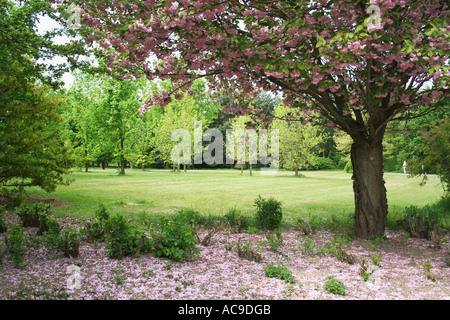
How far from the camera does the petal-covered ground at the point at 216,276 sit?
4.12 metres

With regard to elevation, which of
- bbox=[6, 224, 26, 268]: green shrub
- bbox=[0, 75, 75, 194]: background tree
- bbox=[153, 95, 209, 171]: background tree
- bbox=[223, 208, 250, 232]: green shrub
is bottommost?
bbox=[223, 208, 250, 232]: green shrub

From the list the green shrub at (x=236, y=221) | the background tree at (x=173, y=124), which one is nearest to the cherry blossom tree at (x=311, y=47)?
the green shrub at (x=236, y=221)

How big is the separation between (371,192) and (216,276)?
176 inches

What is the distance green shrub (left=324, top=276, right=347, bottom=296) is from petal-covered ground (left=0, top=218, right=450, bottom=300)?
62 mm

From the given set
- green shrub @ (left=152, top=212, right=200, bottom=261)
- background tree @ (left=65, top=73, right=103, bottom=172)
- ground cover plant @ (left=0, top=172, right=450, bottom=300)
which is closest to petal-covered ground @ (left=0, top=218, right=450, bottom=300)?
ground cover plant @ (left=0, top=172, right=450, bottom=300)

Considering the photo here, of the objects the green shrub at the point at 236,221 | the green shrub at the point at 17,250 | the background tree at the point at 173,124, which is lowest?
the green shrub at the point at 236,221

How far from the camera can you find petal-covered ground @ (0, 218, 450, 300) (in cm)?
412

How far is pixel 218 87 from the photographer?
29.7 ft

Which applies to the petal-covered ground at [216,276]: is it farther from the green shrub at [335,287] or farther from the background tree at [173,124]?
the background tree at [173,124]

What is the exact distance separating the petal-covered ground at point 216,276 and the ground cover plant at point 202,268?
0.04ft

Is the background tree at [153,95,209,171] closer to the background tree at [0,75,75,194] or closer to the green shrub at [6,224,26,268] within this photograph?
the background tree at [0,75,75,194]
